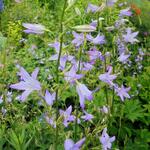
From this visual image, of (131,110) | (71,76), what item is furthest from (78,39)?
(131,110)

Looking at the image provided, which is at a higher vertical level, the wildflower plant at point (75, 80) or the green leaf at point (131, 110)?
the wildflower plant at point (75, 80)

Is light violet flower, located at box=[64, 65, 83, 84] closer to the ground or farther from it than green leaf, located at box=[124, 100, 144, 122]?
farther from it

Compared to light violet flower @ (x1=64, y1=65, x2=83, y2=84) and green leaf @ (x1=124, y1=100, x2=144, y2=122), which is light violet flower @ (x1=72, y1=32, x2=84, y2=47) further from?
green leaf @ (x1=124, y1=100, x2=144, y2=122)

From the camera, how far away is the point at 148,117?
3344 mm

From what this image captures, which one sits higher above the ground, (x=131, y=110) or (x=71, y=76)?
(x=71, y=76)

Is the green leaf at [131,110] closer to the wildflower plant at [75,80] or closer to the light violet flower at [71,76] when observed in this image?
the wildflower plant at [75,80]

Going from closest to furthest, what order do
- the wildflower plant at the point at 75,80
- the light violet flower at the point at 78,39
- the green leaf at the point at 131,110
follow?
1. the wildflower plant at the point at 75,80
2. the light violet flower at the point at 78,39
3. the green leaf at the point at 131,110

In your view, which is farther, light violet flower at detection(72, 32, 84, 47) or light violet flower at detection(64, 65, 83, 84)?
light violet flower at detection(72, 32, 84, 47)

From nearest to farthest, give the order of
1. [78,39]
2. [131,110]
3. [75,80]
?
[75,80], [78,39], [131,110]

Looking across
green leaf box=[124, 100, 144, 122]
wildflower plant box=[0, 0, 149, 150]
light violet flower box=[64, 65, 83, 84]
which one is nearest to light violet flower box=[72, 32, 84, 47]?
wildflower plant box=[0, 0, 149, 150]

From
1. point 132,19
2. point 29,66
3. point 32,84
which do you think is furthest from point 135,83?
point 132,19

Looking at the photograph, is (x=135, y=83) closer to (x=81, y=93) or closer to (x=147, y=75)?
(x=147, y=75)

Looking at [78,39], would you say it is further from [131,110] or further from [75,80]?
[131,110]

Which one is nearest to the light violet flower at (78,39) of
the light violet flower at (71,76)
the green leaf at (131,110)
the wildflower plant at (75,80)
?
the wildflower plant at (75,80)
